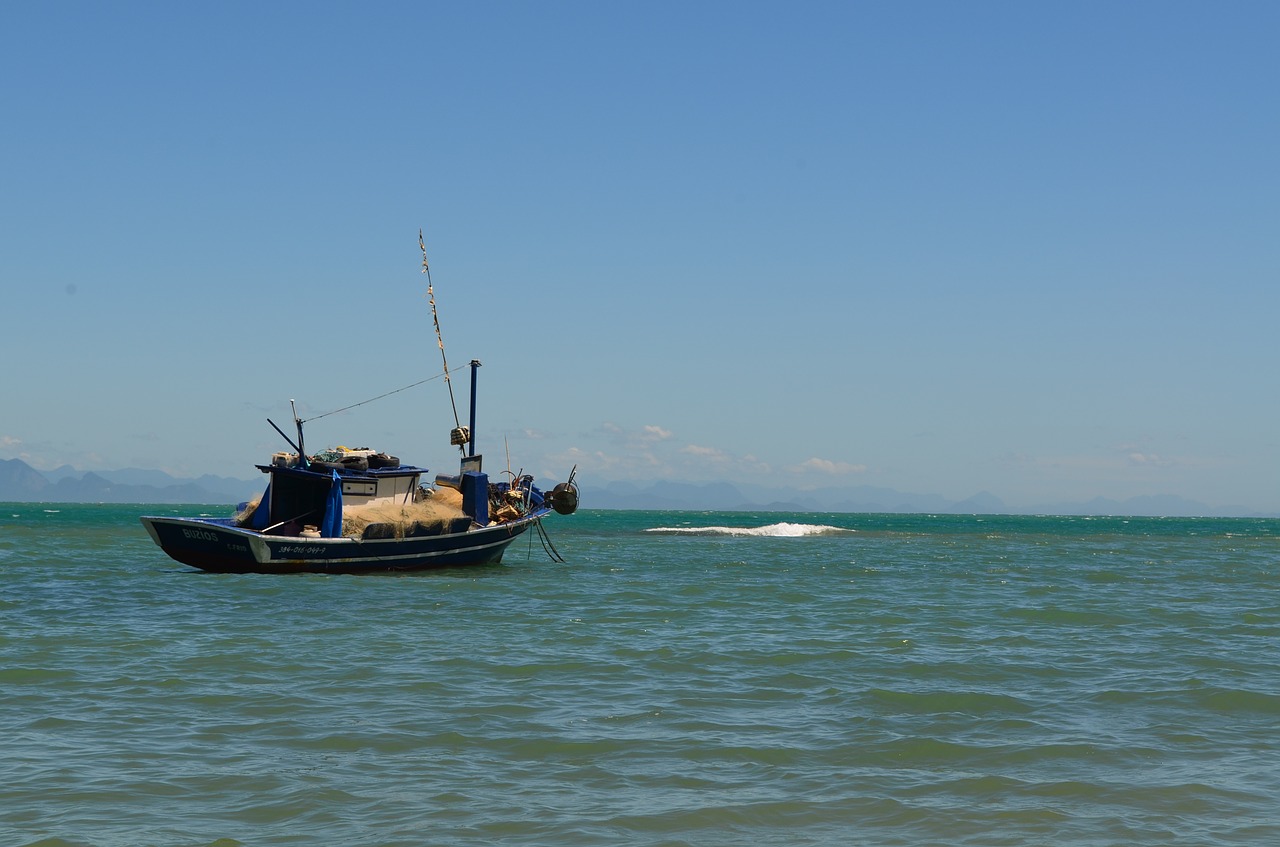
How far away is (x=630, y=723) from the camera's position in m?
13.2

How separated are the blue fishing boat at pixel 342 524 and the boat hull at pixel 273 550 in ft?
0.10

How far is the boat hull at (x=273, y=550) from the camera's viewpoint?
112 feet

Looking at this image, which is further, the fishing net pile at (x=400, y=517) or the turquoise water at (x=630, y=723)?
the fishing net pile at (x=400, y=517)

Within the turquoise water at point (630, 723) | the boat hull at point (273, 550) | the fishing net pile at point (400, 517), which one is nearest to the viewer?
the turquoise water at point (630, 723)

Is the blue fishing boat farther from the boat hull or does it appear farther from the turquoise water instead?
the turquoise water

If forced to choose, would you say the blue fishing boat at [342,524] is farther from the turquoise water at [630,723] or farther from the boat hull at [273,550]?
the turquoise water at [630,723]

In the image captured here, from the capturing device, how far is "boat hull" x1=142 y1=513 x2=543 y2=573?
3419 centimetres

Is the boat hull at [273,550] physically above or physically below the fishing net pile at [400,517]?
below

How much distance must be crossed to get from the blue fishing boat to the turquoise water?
6485 mm

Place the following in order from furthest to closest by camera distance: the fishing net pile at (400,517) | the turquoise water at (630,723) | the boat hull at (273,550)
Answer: the fishing net pile at (400,517) < the boat hull at (273,550) < the turquoise water at (630,723)

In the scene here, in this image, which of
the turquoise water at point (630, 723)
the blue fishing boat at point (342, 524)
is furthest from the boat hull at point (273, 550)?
the turquoise water at point (630, 723)

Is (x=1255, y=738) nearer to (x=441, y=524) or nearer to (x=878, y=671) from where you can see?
(x=878, y=671)

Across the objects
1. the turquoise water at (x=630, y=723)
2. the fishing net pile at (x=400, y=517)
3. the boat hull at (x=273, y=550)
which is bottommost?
the turquoise water at (x=630, y=723)

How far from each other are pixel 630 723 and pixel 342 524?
24211mm
